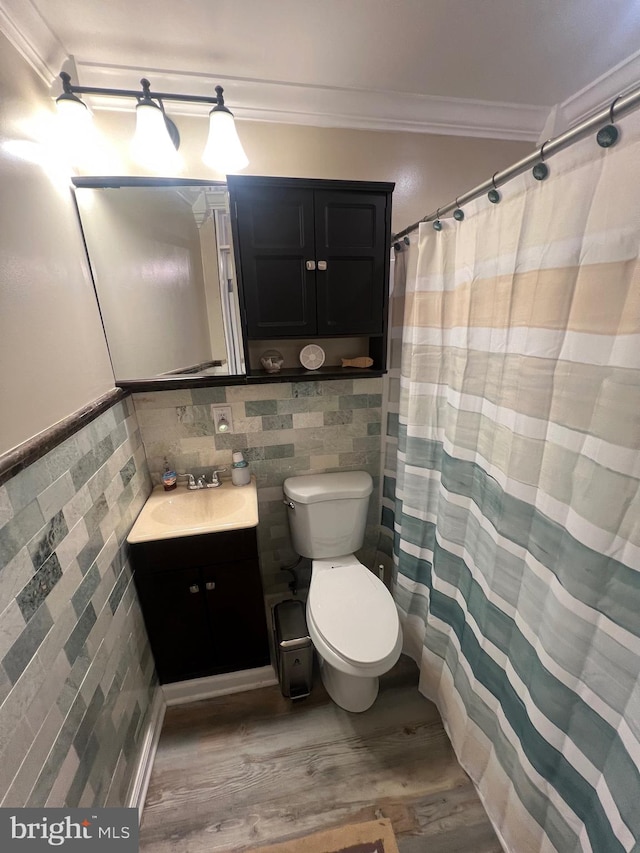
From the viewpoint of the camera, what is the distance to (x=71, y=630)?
835 millimetres

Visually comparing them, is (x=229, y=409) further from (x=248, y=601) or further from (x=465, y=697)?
(x=465, y=697)

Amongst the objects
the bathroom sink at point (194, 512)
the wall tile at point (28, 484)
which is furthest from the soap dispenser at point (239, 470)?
the wall tile at point (28, 484)

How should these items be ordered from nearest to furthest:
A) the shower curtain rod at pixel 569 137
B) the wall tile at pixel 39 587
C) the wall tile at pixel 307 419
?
1. the shower curtain rod at pixel 569 137
2. the wall tile at pixel 39 587
3. the wall tile at pixel 307 419

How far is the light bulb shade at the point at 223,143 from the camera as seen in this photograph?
3.58ft

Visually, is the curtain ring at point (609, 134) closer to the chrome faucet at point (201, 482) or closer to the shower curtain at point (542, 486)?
the shower curtain at point (542, 486)

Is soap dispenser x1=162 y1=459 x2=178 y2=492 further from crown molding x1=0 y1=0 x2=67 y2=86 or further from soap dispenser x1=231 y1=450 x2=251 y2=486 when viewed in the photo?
crown molding x1=0 y1=0 x2=67 y2=86

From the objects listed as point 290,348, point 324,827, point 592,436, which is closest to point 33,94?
point 290,348

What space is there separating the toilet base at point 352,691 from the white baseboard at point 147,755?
73cm

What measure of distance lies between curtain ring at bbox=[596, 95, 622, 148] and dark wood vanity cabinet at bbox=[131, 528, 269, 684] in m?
1.40

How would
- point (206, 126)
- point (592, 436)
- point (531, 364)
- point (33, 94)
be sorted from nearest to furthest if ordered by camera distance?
1. point (592, 436)
2. point (531, 364)
3. point (33, 94)
4. point (206, 126)

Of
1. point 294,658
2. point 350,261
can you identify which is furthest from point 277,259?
point 294,658

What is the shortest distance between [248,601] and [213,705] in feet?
1.76

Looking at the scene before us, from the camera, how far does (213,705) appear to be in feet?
4.77

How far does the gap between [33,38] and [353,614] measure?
2082 millimetres
